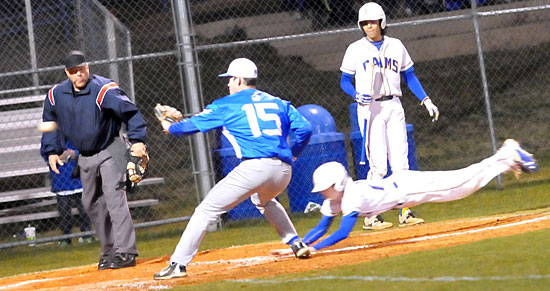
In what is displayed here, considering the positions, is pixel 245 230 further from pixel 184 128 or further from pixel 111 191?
pixel 184 128

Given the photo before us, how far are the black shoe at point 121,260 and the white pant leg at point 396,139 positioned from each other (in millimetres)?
2755

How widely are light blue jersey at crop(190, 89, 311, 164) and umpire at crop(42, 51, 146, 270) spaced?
1.34 metres

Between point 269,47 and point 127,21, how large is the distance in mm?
A: 4052

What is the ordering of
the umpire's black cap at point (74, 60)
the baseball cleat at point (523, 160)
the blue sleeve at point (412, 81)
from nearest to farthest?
1. the baseball cleat at point (523, 160)
2. the umpire's black cap at point (74, 60)
3. the blue sleeve at point (412, 81)

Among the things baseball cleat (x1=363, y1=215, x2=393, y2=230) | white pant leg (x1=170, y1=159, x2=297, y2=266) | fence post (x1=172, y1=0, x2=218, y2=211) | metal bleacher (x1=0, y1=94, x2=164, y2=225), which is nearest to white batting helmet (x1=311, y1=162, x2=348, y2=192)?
white pant leg (x1=170, y1=159, x2=297, y2=266)

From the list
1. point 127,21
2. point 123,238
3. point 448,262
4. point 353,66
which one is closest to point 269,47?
point 127,21

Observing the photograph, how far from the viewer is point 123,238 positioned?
8578 millimetres

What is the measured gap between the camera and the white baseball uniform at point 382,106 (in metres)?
9.38

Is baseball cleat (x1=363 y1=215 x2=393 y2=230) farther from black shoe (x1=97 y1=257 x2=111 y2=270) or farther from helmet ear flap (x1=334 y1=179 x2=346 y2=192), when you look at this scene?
black shoe (x1=97 y1=257 x2=111 y2=270)

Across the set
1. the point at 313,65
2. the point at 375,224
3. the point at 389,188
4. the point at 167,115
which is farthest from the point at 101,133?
the point at 313,65

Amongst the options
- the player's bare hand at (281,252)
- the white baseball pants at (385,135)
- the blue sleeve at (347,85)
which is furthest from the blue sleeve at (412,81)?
the player's bare hand at (281,252)

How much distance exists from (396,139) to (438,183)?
5.87 feet

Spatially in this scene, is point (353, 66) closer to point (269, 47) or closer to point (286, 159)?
point (286, 159)

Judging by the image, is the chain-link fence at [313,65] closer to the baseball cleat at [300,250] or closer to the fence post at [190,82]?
the fence post at [190,82]
